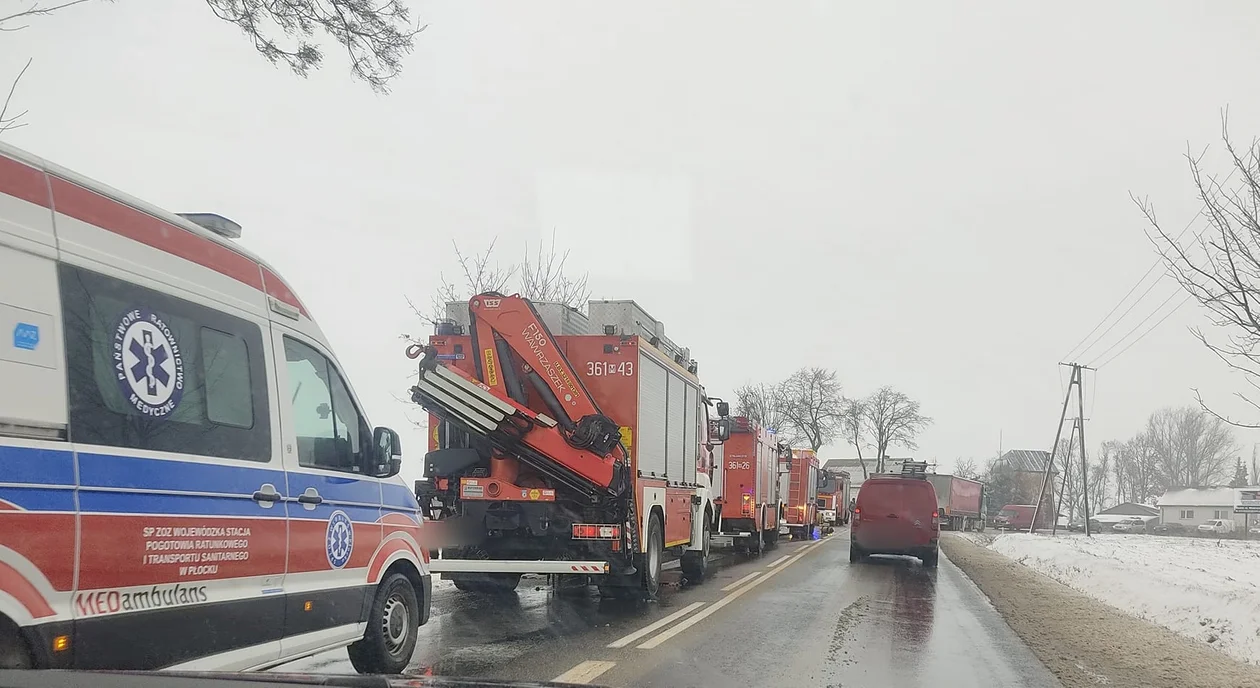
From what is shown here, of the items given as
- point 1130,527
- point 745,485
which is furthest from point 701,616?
point 1130,527

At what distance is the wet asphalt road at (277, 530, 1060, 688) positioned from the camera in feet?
22.9

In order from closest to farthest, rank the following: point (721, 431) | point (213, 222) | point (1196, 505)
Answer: point (213, 222), point (721, 431), point (1196, 505)

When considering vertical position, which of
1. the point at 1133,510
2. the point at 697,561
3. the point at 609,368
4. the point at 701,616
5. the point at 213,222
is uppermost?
the point at 213,222

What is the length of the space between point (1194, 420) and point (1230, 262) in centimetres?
10585

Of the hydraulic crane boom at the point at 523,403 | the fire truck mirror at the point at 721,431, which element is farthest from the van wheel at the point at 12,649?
the fire truck mirror at the point at 721,431

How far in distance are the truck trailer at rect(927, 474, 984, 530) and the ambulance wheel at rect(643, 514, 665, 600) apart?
1539 inches

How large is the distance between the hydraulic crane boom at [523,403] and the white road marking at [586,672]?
3172 millimetres

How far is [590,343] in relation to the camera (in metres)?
11.0

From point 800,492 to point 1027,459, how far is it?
84.8m

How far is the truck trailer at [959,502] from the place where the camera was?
5350cm

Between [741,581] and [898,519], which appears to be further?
[898,519]

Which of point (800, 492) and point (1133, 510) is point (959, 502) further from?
point (1133, 510)

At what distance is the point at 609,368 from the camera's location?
10898mm

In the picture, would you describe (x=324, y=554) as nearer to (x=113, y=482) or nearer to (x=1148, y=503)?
(x=113, y=482)
